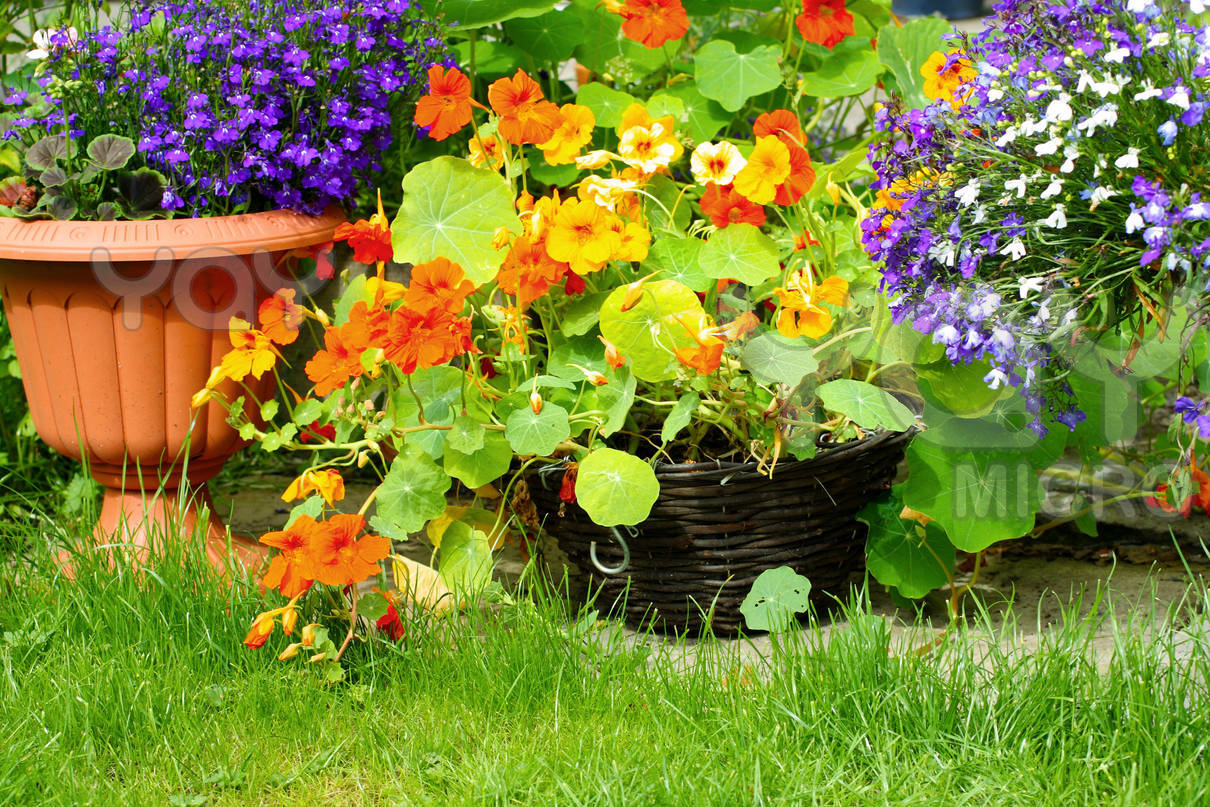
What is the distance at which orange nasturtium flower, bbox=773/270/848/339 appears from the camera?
1.70 m

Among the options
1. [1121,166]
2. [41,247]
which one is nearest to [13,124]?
[41,247]

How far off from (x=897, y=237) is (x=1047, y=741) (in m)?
0.69

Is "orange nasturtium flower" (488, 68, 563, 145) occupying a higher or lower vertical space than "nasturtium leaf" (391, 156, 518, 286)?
higher

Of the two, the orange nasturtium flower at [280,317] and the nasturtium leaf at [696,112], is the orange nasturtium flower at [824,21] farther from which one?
the orange nasturtium flower at [280,317]

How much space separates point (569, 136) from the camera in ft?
6.48

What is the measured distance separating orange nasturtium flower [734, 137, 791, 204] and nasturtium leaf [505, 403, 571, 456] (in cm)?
44

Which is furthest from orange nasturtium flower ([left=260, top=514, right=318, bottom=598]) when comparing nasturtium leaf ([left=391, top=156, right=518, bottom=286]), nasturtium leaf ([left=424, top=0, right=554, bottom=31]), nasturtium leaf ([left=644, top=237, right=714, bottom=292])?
nasturtium leaf ([left=424, top=0, right=554, bottom=31])

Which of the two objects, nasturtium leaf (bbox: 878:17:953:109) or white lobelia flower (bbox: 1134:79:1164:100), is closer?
white lobelia flower (bbox: 1134:79:1164:100)

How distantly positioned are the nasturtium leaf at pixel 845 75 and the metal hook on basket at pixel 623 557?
3.42ft

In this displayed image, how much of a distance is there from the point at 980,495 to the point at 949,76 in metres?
0.67

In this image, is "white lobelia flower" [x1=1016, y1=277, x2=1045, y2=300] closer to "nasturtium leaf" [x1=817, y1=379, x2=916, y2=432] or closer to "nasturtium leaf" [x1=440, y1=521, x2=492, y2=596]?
"nasturtium leaf" [x1=817, y1=379, x2=916, y2=432]

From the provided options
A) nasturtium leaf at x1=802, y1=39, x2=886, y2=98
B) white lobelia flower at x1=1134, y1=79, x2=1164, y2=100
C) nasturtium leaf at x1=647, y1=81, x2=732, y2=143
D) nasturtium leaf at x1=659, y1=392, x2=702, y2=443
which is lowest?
nasturtium leaf at x1=659, y1=392, x2=702, y2=443

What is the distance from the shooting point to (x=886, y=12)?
8.21 feet

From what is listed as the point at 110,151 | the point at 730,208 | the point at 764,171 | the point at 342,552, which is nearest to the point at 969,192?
the point at 764,171
